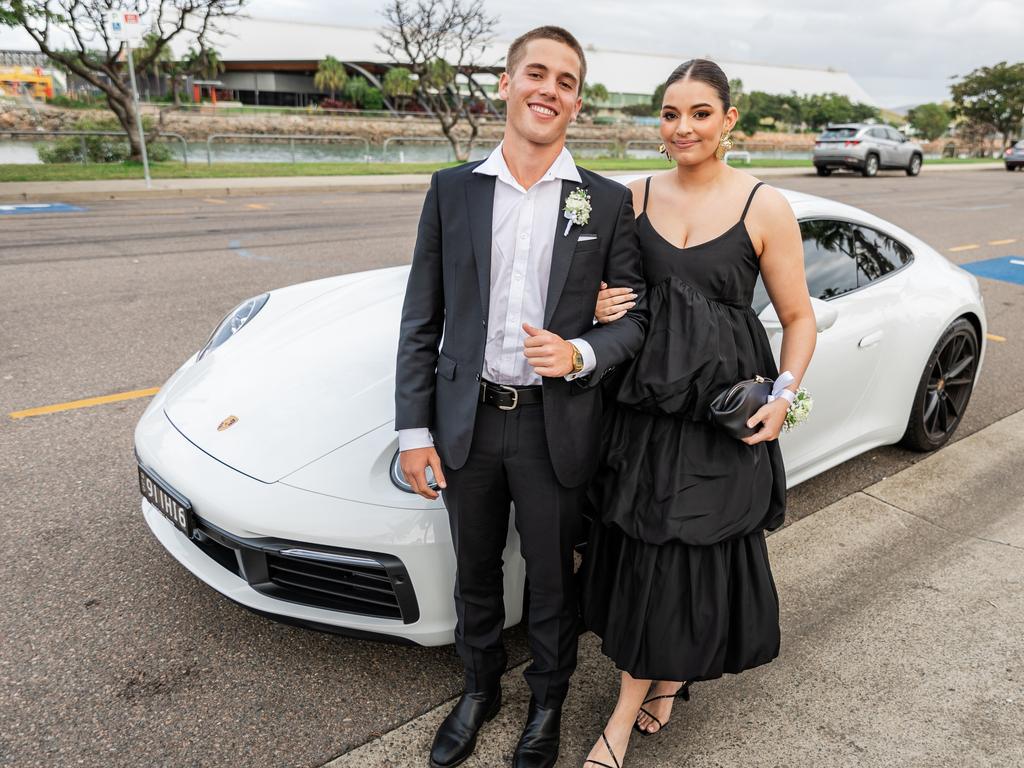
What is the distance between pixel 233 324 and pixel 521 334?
1.92m

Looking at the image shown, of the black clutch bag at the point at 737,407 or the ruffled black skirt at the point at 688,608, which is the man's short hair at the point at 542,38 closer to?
the black clutch bag at the point at 737,407

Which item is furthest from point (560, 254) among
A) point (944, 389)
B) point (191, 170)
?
point (191, 170)

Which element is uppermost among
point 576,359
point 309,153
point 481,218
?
point 481,218

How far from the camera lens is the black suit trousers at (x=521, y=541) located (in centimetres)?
199

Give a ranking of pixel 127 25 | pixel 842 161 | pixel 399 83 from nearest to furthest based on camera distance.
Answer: pixel 127 25
pixel 842 161
pixel 399 83

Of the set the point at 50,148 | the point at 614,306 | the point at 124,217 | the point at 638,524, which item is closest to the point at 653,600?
the point at 638,524

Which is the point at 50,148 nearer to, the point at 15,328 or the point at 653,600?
the point at 15,328

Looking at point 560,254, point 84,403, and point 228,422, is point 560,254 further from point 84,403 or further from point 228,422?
point 84,403

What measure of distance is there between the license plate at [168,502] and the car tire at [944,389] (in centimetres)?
327

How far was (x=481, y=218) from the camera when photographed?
6.23 ft

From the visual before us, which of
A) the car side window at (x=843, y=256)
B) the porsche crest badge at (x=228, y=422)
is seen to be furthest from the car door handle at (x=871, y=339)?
the porsche crest badge at (x=228, y=422)

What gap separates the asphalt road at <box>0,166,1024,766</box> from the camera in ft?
7.34

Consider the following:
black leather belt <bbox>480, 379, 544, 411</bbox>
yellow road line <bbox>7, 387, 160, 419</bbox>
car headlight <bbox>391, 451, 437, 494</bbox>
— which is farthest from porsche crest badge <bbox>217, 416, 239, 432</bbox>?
yellow road line <bbox>7, 387, 160, 419</bbox>

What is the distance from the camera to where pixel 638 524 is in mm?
2076
